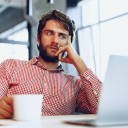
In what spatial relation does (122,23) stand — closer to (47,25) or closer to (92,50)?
(92,50)

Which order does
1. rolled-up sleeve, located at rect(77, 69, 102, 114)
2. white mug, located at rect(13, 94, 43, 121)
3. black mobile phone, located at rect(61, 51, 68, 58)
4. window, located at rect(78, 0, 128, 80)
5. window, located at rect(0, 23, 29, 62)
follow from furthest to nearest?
1. window, located at rect(0, 23, 29, 62)
2. window, located at rect(78, 0, 128, 80)
3. black mobile phone, located at rect(61, 51, 68, 58)
4. rolled-up sleeve, located at rect(77, 69, 102, 114)
5. white mug, located at rect(13, 94, 43, 121)

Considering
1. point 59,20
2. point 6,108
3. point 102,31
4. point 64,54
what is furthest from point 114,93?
point 102,31

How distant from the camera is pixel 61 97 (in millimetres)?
1807

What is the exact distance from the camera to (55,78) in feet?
6.15

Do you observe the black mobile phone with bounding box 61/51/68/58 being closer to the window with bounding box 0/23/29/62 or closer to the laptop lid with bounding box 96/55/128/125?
the laptop lid with bounding box 96/55/128/125

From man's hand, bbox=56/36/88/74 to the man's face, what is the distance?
0.20 feet

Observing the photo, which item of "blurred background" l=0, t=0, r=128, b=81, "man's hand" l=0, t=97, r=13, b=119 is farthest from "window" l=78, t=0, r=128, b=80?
"man's hand" l=0, t=97, r=13, b=119

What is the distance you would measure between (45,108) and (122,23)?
2.03 m

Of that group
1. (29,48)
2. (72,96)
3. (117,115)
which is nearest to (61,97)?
(72,96)

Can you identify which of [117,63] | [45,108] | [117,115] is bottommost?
[45,108]

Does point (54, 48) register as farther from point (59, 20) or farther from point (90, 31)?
point (90, 31)

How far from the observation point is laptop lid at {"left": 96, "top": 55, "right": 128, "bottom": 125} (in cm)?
86

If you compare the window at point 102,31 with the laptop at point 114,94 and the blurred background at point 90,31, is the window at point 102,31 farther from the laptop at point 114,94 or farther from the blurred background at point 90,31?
the laptop at point 114,94

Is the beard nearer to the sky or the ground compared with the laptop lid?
nearer to the sky
